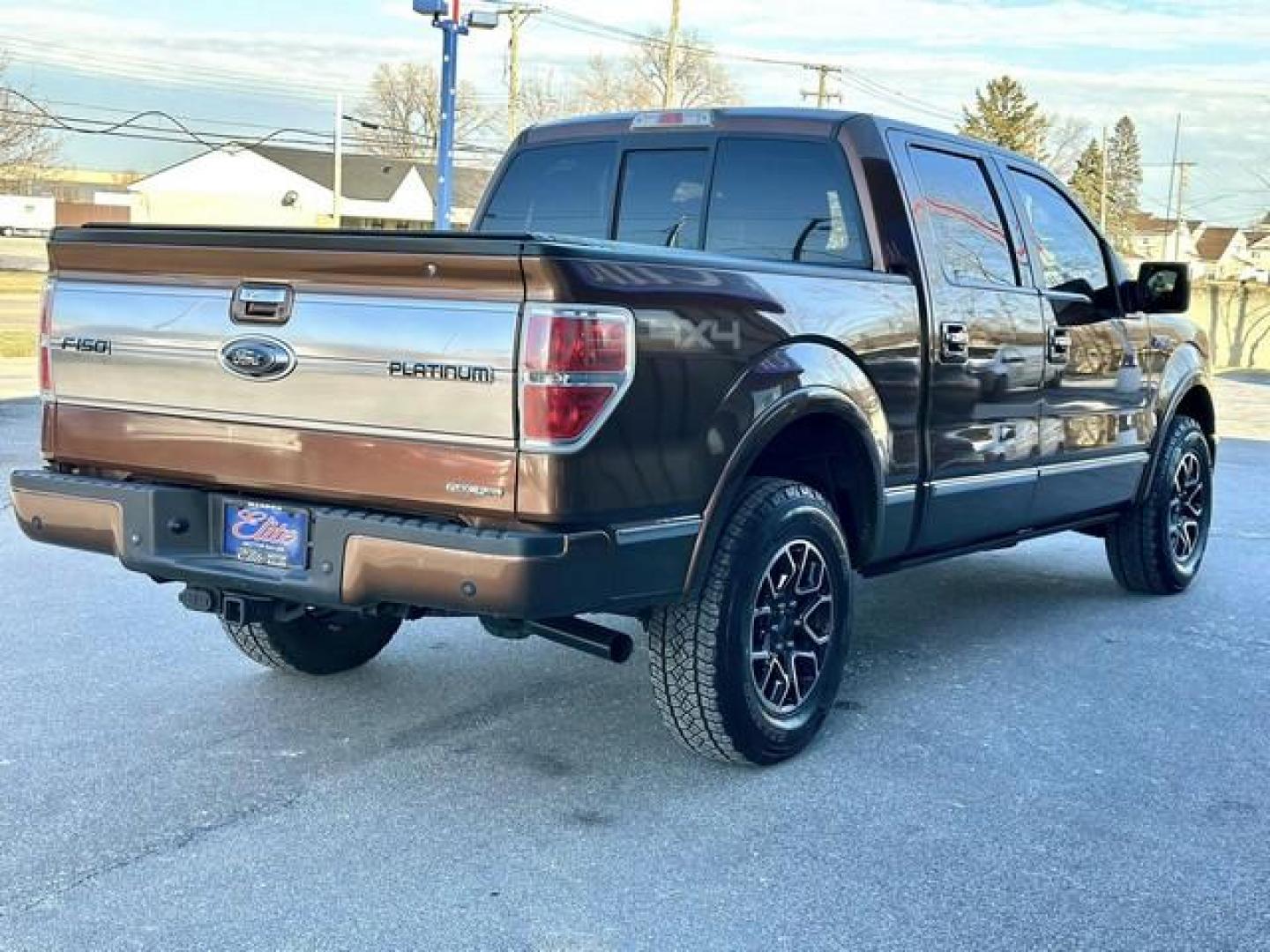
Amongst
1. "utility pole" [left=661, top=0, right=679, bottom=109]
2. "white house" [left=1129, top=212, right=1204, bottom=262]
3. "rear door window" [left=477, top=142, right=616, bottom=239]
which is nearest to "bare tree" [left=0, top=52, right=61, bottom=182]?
"utility pole" [left=661, top=0, right=679, bottom=109]

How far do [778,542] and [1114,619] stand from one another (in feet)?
9.65

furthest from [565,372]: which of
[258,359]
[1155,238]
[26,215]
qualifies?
[1155,238]

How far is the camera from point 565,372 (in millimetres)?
3486

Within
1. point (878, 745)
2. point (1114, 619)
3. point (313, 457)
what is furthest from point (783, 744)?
point (1114, 619)

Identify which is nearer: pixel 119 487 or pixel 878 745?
pixel 119 487

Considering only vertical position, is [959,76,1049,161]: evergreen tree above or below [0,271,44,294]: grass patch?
above

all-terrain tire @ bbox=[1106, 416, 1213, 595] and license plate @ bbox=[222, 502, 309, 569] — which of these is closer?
license plate @ bbox=[222, 502, 309, 569]

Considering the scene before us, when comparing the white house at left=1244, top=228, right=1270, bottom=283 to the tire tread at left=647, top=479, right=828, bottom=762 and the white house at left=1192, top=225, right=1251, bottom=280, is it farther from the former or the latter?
the tire tread at left=647, top=479, right=828, bottom=762

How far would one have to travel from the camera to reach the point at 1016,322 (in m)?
5.61

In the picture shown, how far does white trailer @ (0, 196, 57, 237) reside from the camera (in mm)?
89438

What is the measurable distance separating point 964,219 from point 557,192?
165cm

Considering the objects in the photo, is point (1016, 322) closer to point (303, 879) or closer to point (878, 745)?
point (878, 745)

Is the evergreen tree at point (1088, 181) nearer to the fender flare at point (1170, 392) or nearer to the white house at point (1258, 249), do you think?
the white house at point (1258, 249)

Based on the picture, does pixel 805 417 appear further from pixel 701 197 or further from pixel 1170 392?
pixel 1170 392
